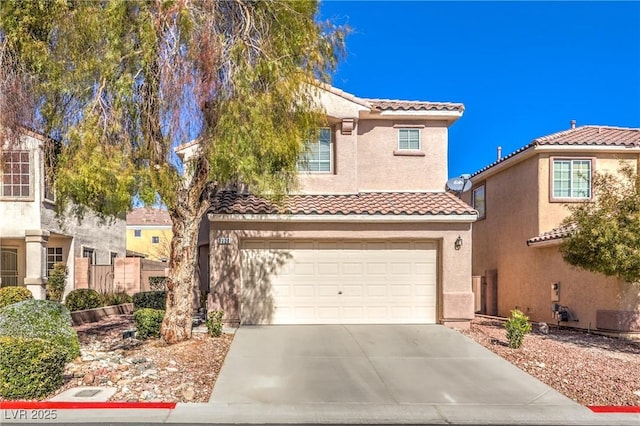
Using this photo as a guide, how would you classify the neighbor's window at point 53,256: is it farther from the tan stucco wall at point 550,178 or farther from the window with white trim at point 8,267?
the tan stucco wall at point 550,178

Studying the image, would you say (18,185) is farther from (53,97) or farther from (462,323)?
(462,323)

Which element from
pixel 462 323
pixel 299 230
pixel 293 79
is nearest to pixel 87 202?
pixel 293 79

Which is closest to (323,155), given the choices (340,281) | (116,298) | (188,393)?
(340,281)

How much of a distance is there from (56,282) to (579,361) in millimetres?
15503

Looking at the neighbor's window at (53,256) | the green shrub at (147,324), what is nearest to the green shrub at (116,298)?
the neighbor's window at (53,256)

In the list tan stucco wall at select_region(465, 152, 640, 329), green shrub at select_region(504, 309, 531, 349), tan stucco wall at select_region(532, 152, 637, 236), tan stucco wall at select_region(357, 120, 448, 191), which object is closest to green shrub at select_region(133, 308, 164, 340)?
tan stucco wall at select_region(357, 120, 448, 191)

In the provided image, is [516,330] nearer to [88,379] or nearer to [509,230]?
[88,379]

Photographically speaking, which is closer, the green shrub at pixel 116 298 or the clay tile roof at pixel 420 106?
the clay tile roof at pixel 420 106

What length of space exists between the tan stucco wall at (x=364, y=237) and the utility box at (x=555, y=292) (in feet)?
13.6

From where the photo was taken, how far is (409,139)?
15.3 meters

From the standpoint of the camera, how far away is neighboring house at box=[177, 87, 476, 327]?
13.1 meters

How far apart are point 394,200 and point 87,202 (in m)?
7.82

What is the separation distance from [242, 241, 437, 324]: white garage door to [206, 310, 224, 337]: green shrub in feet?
5.40

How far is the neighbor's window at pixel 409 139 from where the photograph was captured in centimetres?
1530
